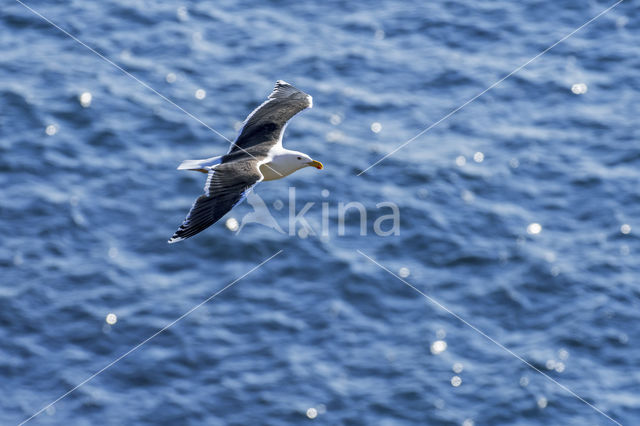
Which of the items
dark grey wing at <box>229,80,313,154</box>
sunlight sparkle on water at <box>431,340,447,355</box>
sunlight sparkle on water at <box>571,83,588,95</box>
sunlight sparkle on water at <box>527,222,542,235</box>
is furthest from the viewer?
sunlight sparkle on water at <box>571,83,588,95</box>

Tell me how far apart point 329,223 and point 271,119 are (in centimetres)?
1272

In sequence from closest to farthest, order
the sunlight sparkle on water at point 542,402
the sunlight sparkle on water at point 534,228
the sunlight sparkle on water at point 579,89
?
the sunlight sparkle on water at point 542,402 → the sunlight sparkle on water at point 534,228 → the sunlight sparkle on water at point 579,89

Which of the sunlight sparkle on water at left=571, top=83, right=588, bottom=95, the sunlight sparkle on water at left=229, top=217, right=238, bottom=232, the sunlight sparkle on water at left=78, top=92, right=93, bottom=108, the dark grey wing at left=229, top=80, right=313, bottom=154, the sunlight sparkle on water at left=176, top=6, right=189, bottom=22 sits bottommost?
the sunlight sparkle on water at left=229, top=217, right=238, bottom=232

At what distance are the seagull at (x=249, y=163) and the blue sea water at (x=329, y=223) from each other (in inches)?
427

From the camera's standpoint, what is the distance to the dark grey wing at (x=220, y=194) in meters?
14.6

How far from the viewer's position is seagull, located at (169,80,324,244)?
14.8 meters

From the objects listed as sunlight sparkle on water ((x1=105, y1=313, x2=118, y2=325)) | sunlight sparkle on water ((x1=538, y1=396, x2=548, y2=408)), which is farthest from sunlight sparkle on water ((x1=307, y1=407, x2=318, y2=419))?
sunlight sparkle on water ((x1=105, y1=313, x2=118, y2=325))

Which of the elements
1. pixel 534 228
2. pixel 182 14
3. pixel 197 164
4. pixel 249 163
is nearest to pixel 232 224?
pixel 534 228

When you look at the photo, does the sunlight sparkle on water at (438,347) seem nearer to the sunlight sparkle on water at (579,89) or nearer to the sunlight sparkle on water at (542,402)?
the sunlight sparkle on water at (542,402)

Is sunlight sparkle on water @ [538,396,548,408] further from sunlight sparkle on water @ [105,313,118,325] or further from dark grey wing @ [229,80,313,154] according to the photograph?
dark grey wing @ [229,80,313,154]

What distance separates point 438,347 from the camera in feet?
92.9

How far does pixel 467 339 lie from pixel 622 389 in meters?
4.34

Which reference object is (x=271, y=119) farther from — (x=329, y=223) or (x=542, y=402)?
(x=542, y=402)

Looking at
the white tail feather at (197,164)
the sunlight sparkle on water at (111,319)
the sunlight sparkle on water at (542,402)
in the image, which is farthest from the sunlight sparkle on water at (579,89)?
the white tail feather at (197,164)
